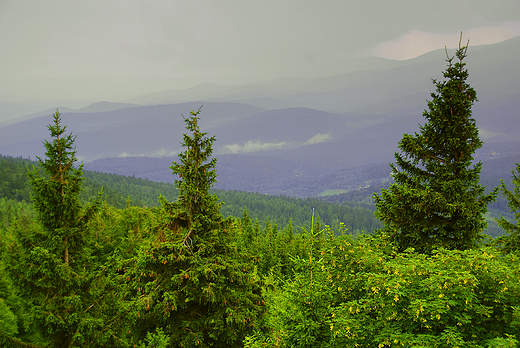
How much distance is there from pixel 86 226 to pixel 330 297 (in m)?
9.88

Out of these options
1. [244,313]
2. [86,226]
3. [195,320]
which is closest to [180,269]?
[195,320]

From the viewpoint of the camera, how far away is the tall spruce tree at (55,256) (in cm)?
1057

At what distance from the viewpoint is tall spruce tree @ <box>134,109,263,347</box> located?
1074cm

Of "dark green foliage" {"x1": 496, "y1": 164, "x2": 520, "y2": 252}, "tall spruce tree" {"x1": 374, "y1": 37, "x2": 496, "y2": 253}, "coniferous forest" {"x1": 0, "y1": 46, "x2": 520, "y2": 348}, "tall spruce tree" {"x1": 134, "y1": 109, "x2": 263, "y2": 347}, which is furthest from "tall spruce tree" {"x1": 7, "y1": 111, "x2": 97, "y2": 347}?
"dark green foliage" {"x1": 496, "y1": 164, "x2": 520, "y2": 252}

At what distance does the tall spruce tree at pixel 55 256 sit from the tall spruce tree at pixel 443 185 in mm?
12910

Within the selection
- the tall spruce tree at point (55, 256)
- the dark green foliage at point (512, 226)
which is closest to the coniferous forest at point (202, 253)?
the tall spruce tree at point (55, 256)

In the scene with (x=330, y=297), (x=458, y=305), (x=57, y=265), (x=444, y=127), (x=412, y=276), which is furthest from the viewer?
(x=444, y=127)

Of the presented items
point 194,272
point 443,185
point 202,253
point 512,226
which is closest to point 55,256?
point 194,272

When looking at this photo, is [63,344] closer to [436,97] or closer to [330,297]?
[330,297]

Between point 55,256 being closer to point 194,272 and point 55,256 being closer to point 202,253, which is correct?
point 194,272

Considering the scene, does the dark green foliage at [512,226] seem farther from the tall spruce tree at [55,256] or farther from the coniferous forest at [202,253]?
the tall spruce tree at [55,256]

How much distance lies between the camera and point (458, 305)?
668 cm

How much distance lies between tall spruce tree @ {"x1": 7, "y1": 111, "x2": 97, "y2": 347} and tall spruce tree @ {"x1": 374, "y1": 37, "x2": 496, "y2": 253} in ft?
42.4

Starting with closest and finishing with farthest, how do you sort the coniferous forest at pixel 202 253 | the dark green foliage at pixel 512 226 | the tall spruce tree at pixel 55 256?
the coniferous forest at pixel 202 253 → the tall spruce tree at pixel 55 256 → the dark green foliage at pixel 512 226
